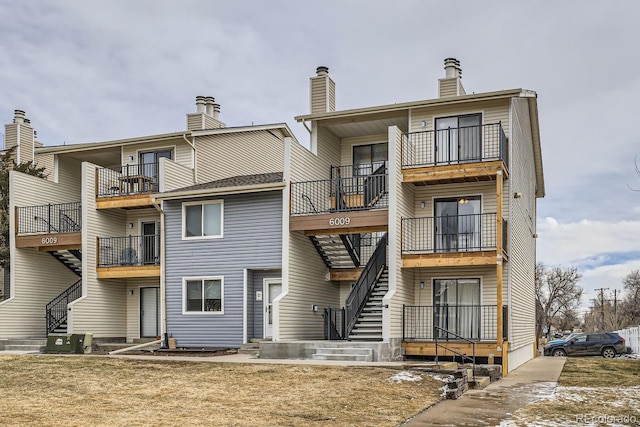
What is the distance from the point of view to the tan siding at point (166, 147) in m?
28.6

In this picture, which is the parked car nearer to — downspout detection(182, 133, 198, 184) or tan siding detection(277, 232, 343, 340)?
tan siding detection(277, 232, 343, 340)

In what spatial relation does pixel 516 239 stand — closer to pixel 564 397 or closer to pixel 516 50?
pixel 516 50

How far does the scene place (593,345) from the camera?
3388 centimetres

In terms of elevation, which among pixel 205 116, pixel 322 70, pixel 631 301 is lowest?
pixel 631 301

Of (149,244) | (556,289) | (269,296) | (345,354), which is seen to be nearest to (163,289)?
(149,244)

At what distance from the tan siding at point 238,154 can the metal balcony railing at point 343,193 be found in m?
4.14

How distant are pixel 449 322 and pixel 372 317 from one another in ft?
7.92

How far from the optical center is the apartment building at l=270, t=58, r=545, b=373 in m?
20.9

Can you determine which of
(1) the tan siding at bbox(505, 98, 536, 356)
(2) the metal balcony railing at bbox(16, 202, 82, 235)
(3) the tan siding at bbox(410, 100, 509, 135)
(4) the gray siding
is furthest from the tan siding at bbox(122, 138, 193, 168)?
(1) the tan siding at bbox(505, 98, 536, 356)

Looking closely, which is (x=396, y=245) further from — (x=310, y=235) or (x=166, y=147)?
(x=166, y=147)

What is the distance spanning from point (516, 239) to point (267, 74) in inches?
386

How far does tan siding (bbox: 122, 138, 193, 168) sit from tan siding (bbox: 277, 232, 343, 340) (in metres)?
7.40

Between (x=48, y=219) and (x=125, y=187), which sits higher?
(x=125, y=187)

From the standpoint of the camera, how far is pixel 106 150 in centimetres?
2989
